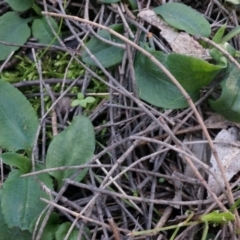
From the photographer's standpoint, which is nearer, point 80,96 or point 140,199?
point 140,199

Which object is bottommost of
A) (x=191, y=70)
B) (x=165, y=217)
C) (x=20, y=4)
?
(x=165, y=217)

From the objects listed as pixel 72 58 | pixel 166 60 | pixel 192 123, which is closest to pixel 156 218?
pixel 192 123

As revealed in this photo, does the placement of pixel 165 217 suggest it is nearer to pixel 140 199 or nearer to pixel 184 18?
pixel 140 199

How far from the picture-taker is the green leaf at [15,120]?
1.30 m

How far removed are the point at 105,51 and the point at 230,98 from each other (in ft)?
1.25

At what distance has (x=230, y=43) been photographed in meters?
1.36

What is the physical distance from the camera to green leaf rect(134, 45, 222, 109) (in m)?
1.20

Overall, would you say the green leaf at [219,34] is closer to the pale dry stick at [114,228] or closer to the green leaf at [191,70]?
the green leaf at [191,70]

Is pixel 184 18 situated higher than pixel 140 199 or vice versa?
pixel 184 18

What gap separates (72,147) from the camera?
1.24 m

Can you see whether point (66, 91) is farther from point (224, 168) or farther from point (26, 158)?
point (224, 168)

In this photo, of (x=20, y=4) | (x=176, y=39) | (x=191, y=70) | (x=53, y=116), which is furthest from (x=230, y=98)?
(x=20, y=4)

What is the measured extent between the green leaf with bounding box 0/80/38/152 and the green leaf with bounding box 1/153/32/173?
0.07m

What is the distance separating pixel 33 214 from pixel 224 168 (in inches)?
19.4
